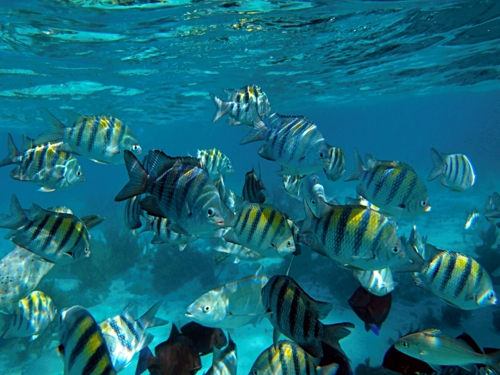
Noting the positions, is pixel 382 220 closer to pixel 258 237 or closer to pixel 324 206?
pixel 324 206

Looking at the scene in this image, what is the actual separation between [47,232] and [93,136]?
1.87 m

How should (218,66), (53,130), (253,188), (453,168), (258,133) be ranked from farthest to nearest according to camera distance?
(218,66), (453,168), (53,130), (253,188), (258,133)

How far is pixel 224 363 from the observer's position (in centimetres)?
344

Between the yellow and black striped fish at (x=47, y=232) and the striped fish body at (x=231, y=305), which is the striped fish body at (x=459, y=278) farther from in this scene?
the yellow and black striped fish at (x=47, y=232)

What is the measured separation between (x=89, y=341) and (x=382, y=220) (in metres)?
2.54

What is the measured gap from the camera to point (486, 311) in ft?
31.8

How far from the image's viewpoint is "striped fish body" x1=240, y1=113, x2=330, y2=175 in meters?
3.78

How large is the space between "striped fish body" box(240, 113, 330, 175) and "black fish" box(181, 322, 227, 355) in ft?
7.65

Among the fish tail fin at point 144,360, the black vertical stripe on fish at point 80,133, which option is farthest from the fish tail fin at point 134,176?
the black vertical stripe on fish at point 80,133

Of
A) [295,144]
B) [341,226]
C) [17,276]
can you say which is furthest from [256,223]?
[17,276]

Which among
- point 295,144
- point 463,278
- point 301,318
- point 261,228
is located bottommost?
point 463,278

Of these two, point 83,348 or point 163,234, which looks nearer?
point 83,348

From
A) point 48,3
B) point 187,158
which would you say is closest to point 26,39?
point 48,3

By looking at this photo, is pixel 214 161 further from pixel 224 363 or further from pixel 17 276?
pixel 224 363
